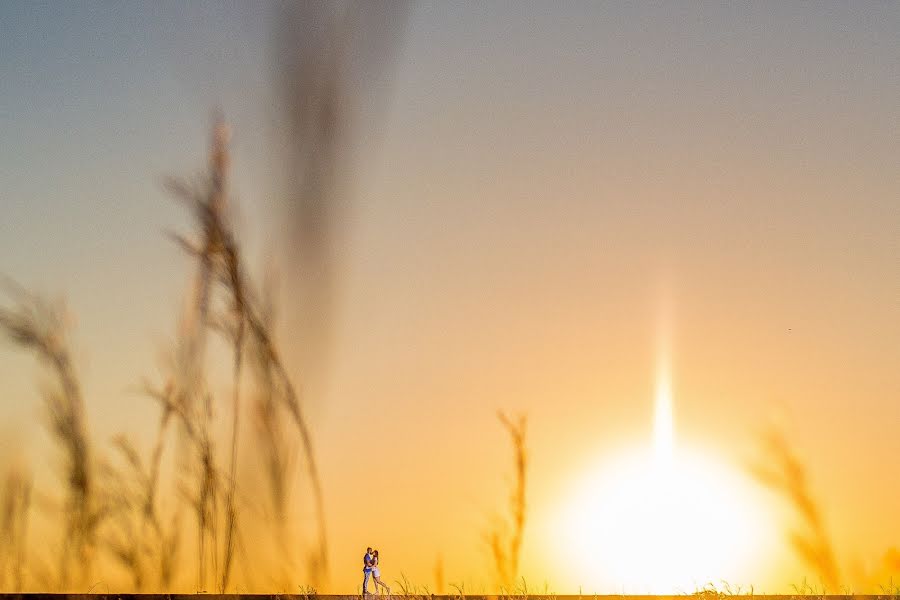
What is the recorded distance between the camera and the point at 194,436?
197 inches

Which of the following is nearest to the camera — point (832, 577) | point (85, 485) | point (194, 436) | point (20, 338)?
point (832, 577)

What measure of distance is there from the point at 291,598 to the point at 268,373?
0.99 meters

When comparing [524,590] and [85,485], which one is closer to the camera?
[524,590]

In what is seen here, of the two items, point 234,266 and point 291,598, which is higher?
point 234,266

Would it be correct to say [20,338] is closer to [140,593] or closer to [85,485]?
[85,485]

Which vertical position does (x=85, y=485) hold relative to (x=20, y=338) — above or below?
below

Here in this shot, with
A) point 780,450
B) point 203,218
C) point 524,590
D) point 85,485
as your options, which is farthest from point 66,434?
point 780,450

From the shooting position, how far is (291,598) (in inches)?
149

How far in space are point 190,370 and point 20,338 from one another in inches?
65.8

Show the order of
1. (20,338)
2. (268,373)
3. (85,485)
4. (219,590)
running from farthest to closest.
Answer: (20,338) → (85,485) → (219,590) → (268,373)

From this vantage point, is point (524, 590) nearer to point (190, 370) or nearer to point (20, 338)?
point (190, 370)

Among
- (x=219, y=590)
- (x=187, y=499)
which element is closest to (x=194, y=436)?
(x=187, y=499)

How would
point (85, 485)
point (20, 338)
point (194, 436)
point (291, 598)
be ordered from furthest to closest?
point (20, 338)
point (85, 485)
point (194, 436)
point (291, 598)

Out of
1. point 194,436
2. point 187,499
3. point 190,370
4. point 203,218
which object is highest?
point 203,218
